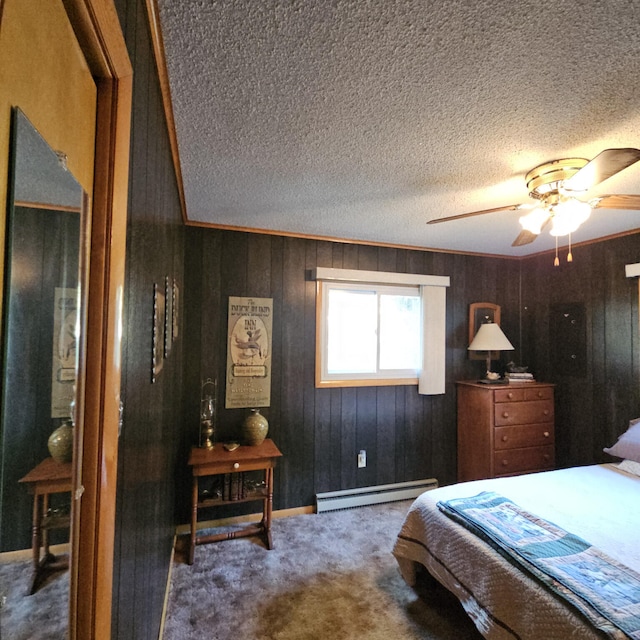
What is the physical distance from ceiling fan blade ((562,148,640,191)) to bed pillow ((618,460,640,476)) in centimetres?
199

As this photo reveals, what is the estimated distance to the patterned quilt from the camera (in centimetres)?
117

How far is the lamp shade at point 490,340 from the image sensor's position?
127 inches

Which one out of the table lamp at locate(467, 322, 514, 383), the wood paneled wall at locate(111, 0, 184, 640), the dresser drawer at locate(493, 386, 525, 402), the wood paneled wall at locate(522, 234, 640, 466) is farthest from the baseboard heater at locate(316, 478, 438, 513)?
the wood paneled wall at locate(111, 0, 184, 640)

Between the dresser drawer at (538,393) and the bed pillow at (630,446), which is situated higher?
the dresser drawer at (538,393)

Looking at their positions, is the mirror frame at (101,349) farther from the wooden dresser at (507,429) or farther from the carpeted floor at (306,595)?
the wooden dresser at (507,429)

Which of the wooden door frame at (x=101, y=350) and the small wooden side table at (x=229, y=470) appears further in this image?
the small wooden side table at (x=229, y=470)

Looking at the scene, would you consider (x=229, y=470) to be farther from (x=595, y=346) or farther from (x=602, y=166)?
(x=595, y=346)

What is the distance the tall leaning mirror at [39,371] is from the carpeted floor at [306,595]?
165 centimetres

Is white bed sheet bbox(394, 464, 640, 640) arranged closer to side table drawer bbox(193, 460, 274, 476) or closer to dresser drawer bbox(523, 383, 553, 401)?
dresser drawer bbox(523, 383, 553, 401)

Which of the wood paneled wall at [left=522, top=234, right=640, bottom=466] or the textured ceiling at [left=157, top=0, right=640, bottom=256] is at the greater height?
the textured ceiling at [left=157, top=0, right=640, bottom=256]

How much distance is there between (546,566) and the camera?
1388mm

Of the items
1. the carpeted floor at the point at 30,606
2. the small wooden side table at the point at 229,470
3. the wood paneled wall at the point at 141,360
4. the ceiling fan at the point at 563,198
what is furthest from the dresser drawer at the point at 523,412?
the carpeted floor at the point at 30,606

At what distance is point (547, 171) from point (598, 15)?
889mm

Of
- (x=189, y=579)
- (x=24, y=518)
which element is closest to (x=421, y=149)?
(x=24, y=518)
